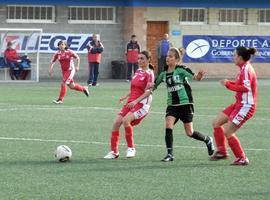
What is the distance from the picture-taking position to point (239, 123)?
13.2 metres

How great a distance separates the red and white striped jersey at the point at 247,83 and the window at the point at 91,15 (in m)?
28.0

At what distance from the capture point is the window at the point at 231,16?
4331 cm

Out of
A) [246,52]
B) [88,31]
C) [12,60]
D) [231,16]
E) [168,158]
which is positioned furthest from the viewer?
[231,16]

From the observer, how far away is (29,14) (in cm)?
4019

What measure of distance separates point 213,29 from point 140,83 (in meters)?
29.2

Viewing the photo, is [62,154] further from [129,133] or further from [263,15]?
[263,15]

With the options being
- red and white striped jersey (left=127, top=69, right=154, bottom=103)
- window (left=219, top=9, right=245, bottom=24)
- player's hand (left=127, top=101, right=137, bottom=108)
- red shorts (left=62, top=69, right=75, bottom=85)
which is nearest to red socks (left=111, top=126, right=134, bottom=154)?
player's hand (left=127, top=101, right=137, bottom=108)

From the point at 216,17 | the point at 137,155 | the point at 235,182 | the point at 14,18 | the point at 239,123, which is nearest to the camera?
the point at 235,182

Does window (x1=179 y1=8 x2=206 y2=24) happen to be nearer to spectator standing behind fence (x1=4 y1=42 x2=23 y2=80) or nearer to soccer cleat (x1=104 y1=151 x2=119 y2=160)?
spectator standing behind fence (x1=4 y1=42 x2=23 y2=80)

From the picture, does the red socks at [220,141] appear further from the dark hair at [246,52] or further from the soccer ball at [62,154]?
the soccer ball at [62,154]

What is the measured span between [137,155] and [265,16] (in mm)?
30889

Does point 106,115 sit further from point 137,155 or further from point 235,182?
point 235,182

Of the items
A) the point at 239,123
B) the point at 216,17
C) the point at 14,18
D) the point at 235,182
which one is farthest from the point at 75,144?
the point at 216,17

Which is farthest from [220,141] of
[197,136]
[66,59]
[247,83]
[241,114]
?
[66,59]
